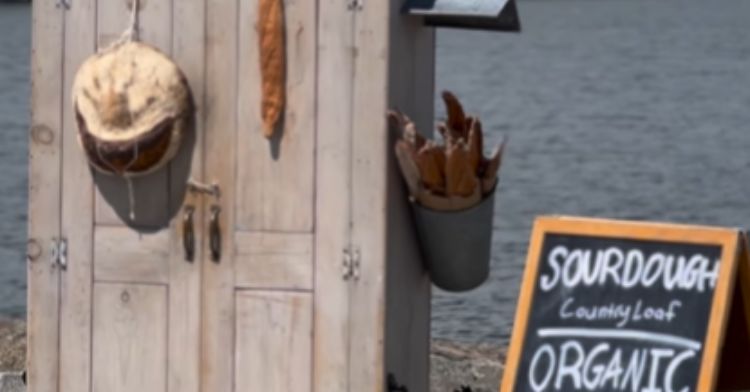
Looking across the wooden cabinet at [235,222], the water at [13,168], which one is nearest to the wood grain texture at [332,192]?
the wooden cabinet at [235,222]

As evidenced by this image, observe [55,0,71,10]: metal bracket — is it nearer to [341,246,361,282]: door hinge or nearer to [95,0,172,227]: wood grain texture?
[95,0,172,227]: wood grain texture

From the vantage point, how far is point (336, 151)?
541 cm

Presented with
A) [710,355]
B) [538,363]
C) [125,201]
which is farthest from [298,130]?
[710,355]

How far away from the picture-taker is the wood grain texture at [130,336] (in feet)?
18.4

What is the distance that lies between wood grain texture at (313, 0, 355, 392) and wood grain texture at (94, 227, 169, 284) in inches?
17.4

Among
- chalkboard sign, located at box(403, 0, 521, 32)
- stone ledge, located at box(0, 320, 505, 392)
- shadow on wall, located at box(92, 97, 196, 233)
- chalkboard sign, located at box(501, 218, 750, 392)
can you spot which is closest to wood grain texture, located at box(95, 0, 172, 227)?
shadow on wall, located at box(92, 97, 196, 233)

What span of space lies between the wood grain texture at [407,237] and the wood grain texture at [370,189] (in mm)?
33

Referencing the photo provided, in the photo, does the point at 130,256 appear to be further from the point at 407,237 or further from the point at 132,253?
the point at 407,237

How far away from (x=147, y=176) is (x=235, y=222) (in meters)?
0.27

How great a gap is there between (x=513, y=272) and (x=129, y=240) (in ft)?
19.5

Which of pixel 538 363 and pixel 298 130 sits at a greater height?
pixel 298 130

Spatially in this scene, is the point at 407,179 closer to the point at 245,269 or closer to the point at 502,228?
the point at 245,269

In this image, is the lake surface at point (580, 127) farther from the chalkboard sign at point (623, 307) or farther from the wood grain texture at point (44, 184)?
the chalkboard sign at point (623, 307)

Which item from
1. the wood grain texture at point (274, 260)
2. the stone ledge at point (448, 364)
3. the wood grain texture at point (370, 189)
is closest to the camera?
the wood grain texture at point (370, 189)
